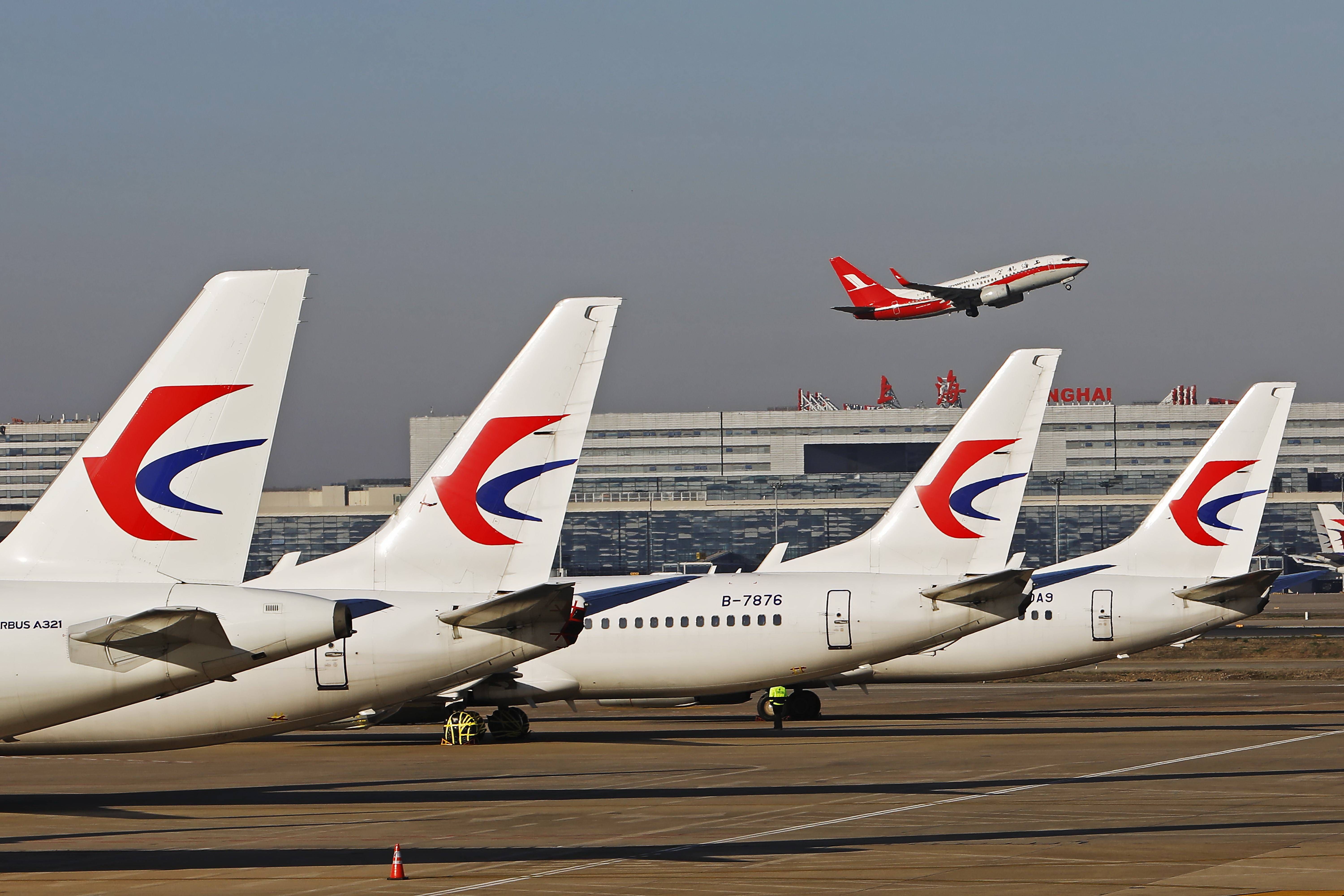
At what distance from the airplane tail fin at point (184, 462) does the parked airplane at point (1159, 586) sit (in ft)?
85.1

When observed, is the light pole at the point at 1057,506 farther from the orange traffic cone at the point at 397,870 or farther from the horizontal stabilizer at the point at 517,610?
the orange traffic cone at the point at 397,870

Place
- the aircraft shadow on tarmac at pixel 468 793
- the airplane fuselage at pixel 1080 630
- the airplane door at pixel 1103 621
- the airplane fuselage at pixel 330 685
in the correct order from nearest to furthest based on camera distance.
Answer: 1. the airplane fuselage at pixel 330 685
2. the aircraft shadow on tarmac at pixel 468 793
3. the airplane fuselage at pixel 1080 630
4. the airplane door at pixel 1103 621

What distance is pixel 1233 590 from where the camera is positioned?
39.4 metres

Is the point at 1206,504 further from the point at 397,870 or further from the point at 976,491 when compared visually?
the point at 397,870

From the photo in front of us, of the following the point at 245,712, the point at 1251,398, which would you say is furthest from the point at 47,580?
the point at 1251,398

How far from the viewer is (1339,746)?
3341 centimetres

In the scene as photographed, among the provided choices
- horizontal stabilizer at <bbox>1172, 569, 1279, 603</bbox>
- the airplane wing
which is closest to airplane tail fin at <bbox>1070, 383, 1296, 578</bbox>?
horizontal stabilizer at <bbox>1172, 569, 1279, 603</bbox>

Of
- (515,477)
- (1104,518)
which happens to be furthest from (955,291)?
(1104,518)

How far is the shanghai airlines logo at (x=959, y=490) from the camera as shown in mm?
36406

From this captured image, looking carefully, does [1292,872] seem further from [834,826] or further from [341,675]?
[341,675]

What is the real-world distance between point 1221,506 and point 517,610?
22451 millimetres

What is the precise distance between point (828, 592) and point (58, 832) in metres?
18.2

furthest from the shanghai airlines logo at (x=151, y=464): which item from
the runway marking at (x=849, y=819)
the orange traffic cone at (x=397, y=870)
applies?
the runway marking at (x=849, y=819)

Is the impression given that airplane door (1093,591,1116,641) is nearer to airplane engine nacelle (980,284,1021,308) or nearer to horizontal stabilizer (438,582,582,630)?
horizontal stabilizer (438,582,582,630)
